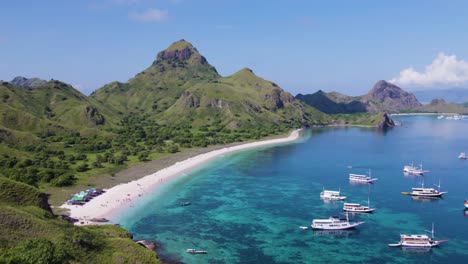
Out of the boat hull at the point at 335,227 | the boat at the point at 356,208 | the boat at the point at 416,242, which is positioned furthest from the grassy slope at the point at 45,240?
the boat at the point at 356,208

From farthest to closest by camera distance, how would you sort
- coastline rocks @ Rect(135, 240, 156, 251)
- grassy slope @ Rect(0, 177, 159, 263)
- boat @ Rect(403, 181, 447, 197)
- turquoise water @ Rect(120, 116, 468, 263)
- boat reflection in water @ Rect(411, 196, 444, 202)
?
boat @ Rect(403, 181, 447, 197) < boat reflection in water @ Rect(411, 196, 444, 202) < coastline rocks @ Rect(135, 240, 156, 251) < turquoise water @ Rect(120, 116, 468, 263) < grassy slope @ Rect(0, 177, 159, 263)

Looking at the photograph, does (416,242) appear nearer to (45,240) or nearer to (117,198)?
(45,240)

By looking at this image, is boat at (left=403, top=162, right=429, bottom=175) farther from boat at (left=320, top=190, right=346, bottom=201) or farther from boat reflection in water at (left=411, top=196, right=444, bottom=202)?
boat at (left=320, top=190, right=346, bottom=201)

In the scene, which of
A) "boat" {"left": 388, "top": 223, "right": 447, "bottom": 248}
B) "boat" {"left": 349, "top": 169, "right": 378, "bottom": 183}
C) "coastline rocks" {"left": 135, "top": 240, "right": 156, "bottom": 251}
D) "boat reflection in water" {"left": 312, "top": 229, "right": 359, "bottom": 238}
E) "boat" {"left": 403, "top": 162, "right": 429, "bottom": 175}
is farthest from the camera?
"boat" {"left": 403, "top": 162, "right": 429, "bottom": 175}

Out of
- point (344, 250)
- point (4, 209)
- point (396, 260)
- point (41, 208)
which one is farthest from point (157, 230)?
point (396, 260)

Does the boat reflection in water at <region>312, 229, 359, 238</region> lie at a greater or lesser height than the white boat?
lesser

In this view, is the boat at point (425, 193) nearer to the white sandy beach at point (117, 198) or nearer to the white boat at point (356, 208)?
the white boat at point (356, 208)

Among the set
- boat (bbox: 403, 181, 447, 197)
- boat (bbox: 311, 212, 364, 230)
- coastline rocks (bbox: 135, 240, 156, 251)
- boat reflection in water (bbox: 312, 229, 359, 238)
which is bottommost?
boat reflection in water (bbox: 312, 229, 359, 238)

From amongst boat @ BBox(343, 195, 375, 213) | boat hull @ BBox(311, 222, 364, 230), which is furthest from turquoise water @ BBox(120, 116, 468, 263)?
boat @ BBox(343, 195, 375, 213)
